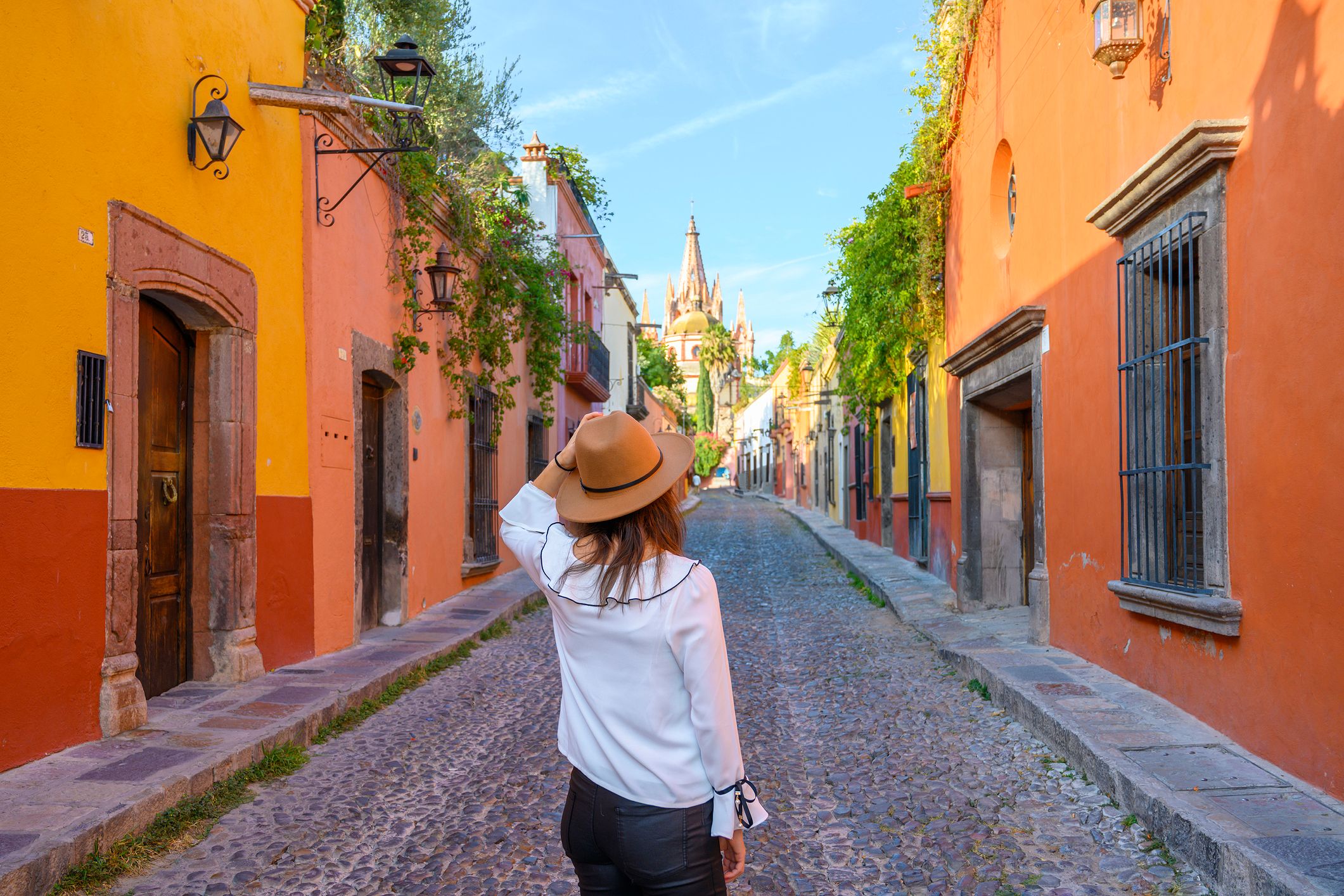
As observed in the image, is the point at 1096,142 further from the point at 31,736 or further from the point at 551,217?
the point at 551,217

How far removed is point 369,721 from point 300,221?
3.57m

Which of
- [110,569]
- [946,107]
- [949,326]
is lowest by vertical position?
[110,569]

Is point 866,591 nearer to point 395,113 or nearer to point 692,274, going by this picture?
point 395,113

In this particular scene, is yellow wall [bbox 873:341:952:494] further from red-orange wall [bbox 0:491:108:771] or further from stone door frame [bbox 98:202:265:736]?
red-orange wall [bbox 0:491:108:771]

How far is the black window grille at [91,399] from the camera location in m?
4.69

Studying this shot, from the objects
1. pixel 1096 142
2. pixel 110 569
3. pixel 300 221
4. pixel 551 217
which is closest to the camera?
pixel 110 569

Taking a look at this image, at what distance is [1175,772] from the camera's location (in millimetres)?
4160

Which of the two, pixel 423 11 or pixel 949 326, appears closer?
pixel 423 11

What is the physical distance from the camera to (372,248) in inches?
342

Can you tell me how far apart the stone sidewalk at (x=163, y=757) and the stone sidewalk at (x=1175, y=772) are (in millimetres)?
3682

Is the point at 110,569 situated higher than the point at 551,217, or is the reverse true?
the point at 551,217

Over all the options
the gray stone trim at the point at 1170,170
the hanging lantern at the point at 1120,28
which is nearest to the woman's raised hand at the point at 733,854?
the gray stone trim at the point at 1170,170

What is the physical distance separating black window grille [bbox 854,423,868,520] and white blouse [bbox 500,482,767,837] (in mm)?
17702

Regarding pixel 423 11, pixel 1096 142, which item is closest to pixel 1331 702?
pixel 1096 142
